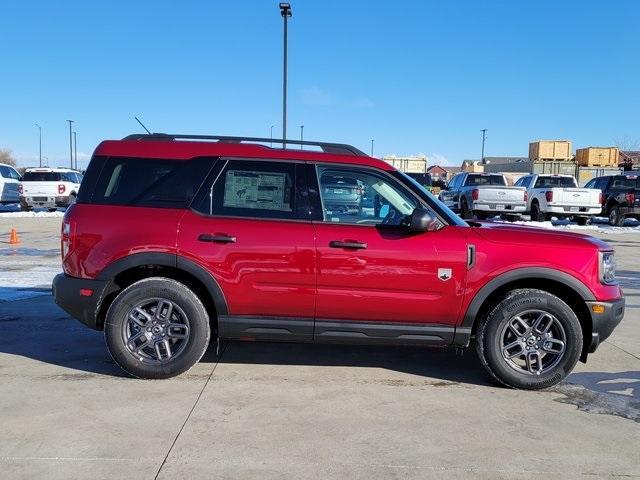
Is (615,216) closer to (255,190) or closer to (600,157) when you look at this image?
(255,190)

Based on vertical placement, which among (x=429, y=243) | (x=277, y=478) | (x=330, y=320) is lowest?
(x=277, y=478)

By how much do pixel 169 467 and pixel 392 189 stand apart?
2711 mm

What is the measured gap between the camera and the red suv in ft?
14.5

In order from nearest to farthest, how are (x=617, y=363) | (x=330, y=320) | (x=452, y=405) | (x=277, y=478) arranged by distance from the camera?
(x=277, y=478), (x=452, y=405), (x=330, y=320), (x=617, y=363)

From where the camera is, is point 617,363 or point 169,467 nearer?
point 169,467

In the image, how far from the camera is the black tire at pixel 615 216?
20.1m

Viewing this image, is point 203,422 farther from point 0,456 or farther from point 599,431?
point 599,431

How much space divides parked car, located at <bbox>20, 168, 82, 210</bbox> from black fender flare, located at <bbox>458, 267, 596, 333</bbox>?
67.4 ft

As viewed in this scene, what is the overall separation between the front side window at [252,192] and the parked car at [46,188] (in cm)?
1926

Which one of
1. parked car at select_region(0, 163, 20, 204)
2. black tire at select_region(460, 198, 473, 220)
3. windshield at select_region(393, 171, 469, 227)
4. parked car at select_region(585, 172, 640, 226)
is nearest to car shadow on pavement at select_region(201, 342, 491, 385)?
windshield at select_region(393, 171, 469, 227)

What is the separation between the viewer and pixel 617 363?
5293 mm

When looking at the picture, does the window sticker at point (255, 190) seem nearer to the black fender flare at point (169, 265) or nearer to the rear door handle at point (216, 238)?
the rear door handle at point (216, 238)

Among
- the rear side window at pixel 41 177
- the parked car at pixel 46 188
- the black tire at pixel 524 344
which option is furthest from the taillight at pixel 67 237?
the rear side window at pixel 41 177

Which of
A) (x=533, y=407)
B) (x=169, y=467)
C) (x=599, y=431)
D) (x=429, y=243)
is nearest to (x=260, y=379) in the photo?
(x=169, y=467)
